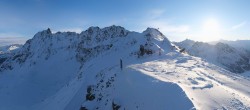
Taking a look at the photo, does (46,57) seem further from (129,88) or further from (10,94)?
(129,88)

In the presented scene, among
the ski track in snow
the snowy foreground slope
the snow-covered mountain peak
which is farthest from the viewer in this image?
the snow-covered mountain peak

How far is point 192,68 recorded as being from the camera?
3447 centimetres

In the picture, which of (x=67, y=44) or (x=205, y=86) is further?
(x=67, y=44)

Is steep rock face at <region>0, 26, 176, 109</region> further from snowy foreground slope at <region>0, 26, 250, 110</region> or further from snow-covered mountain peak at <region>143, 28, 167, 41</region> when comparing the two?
A: snow-covered mountain peak at <region>143, 28, 167, 41</region>

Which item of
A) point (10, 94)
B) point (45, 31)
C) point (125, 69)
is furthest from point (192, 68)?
point (45, 31)

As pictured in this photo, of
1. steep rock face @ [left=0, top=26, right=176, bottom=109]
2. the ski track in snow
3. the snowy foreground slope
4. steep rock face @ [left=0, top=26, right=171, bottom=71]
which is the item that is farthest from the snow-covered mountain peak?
steep rock face @ [left=0, top=26, right=171, bottom=71]

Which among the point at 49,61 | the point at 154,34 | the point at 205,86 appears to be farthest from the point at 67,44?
the point at 205,86

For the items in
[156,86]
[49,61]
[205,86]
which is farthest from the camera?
[49,61]

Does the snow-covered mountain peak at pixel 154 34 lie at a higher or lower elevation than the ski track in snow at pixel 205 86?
higher

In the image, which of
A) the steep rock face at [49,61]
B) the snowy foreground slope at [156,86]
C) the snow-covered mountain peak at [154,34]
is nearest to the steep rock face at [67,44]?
the steep rock face at [49,61]

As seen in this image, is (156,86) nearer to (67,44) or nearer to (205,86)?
(205,86)

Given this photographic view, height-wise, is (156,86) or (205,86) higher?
(156,86)

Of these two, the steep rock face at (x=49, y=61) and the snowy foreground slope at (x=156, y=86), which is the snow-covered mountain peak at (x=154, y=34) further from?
the steep rock face at (x=49, y=61)

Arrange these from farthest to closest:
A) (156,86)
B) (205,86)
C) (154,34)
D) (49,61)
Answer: (49,61) < (154,34) < (205,86) < (156,86)
